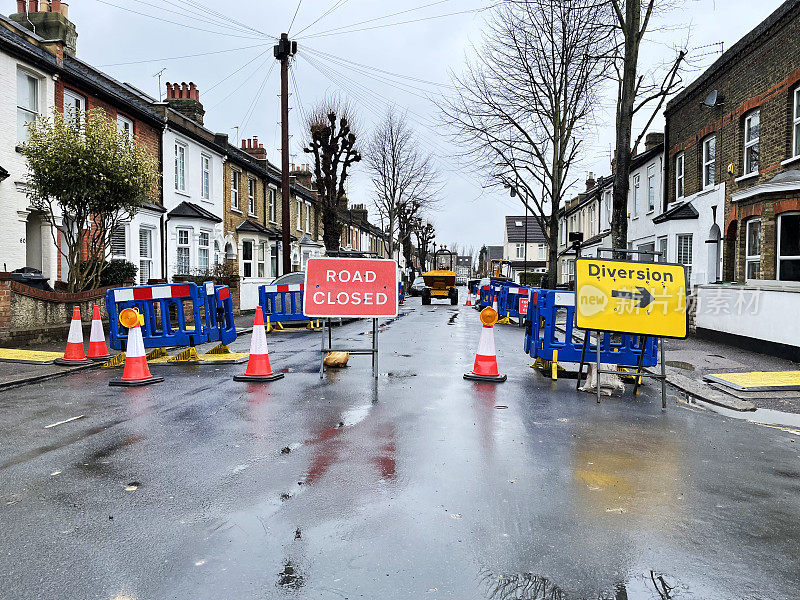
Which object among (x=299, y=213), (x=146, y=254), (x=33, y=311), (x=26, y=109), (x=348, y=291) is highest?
(x=299, y=213)

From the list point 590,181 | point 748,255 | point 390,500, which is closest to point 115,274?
point 390,500

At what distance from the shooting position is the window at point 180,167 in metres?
23.9

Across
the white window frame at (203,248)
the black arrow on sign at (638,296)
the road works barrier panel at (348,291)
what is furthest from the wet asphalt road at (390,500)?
the white window frame at (203,248)

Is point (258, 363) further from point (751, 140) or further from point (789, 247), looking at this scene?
point (751, 140)

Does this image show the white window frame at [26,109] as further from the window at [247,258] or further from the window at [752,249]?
the window at [752,249]

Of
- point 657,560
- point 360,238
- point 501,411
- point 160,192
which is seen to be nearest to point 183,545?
point 657,560

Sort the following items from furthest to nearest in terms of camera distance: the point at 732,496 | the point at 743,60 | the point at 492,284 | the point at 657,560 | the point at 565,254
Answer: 1. the point at 565,254
2. the point at 492,284
3. the point at 743,60
4. the point at 732,496
5. the point at 657,560

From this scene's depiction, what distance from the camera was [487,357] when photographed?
8.53 metres

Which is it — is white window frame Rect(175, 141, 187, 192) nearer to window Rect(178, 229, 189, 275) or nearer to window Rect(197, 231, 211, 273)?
window Rect(178, 229, 189, 275)

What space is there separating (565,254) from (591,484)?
1882 inches

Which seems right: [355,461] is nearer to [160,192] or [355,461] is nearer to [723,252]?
[723,252]

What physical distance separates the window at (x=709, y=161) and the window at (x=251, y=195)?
2157cm

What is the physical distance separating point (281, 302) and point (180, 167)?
10627 millimetres

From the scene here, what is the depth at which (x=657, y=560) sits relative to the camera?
307cm
